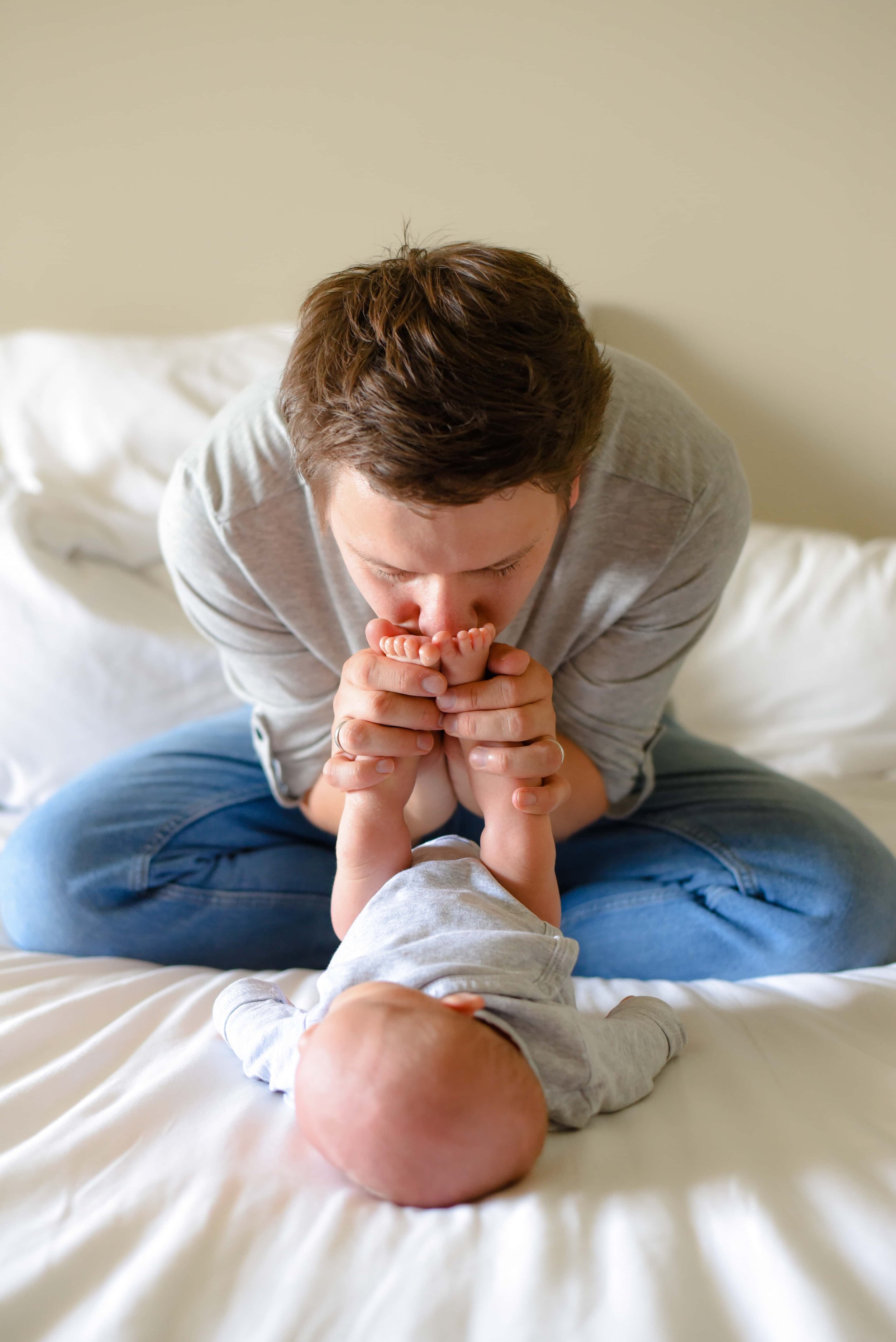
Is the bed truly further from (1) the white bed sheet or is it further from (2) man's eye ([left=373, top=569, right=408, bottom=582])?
(2) man's eye ([left=373, top=569, right=408, bottom=582])

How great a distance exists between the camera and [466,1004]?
64 cm

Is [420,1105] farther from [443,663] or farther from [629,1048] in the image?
[443,663]

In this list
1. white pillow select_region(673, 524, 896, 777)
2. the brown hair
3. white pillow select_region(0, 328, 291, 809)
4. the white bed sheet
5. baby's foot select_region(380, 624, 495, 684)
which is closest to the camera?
the white bed sheet

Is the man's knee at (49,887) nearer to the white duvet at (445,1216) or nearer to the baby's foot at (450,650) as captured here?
the white duvet at (445,1216)

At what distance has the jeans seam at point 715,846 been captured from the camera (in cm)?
101

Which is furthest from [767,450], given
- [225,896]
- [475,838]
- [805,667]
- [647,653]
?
[225,896]

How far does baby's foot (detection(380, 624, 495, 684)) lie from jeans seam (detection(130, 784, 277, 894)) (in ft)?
1.40

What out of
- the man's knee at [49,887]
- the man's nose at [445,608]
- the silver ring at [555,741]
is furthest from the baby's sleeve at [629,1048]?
the man's knee at [49,887]

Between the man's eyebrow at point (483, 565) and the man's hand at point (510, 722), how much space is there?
0.35 feet

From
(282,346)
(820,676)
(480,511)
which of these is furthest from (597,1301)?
(282,346)

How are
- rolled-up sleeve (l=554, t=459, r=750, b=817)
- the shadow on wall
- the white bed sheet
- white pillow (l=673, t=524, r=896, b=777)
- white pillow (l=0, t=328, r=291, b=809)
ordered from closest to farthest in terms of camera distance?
the white bed sheet → rolled-up sleeve (l=554, t=459, r=750, b=817) → white pillow (l=0, t=328, r=291, b=809) → white pillow (l=673, t=524, r=896, b=777) → the shadow on wall

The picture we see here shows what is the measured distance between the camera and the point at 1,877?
1021 mm

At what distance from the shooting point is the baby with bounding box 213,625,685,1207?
586 millimetres

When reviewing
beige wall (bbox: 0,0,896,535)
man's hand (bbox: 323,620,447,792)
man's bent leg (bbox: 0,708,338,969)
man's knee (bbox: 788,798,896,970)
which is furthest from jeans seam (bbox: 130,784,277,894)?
beige wall (bbox: 0,0,896,535)
